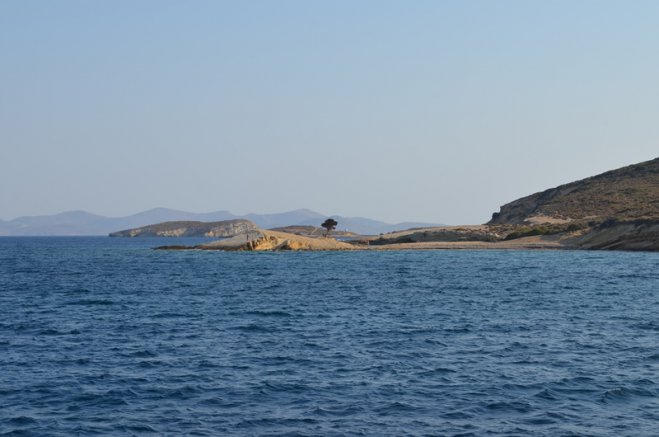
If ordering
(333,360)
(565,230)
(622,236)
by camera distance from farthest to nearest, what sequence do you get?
(565,230) → (622,236) → (333,360)

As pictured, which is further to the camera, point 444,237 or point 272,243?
point 444,237

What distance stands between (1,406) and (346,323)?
756 inches

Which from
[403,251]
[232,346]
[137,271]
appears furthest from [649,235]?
[232,346]

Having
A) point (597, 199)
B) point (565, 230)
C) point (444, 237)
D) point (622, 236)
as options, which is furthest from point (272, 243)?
point (597, 199)

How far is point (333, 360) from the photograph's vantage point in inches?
1121

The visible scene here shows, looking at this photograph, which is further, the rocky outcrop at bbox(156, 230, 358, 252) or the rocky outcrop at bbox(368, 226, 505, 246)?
the rocky outcrop at bbox(368, 226, 505, 246)

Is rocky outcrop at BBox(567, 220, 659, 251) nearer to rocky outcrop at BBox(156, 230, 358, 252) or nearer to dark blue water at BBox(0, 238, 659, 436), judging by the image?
rocky outcrop at BBox(156, 230, 358, 252)

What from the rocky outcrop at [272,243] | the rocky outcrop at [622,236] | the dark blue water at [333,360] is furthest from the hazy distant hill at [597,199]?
the dark blue water at [333,360]

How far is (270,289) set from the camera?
5916 centimetres

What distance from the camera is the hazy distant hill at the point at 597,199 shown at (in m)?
150

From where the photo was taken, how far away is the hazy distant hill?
15000 centimetres

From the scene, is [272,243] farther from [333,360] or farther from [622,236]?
[333,360]

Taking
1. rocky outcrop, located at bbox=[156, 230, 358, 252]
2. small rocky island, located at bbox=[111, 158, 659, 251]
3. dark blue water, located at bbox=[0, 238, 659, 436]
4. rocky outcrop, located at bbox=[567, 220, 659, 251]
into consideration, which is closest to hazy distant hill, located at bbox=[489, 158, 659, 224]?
small rocky island, located at bbox=[111, 158, 659, 251]

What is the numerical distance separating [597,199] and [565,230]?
4031 centimetres
